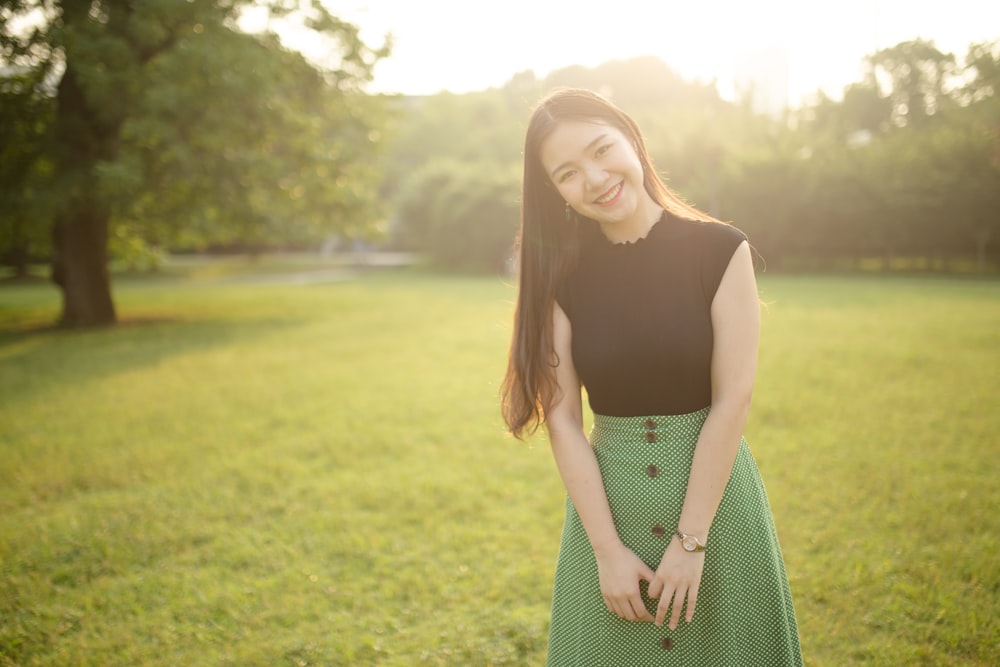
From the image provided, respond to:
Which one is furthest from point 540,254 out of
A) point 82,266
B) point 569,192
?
point 82,266

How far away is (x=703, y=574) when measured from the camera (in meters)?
1.66

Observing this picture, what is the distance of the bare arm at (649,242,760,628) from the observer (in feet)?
5.12

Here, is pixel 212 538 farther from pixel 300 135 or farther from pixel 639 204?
pixel 300 135

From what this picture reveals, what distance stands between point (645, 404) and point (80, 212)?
45.4 ft

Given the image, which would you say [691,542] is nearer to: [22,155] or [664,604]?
[664,604]

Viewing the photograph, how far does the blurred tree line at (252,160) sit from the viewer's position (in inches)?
440

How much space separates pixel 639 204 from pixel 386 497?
3.38 m

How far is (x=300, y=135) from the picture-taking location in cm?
1301

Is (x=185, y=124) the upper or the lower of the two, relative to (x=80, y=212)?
upper

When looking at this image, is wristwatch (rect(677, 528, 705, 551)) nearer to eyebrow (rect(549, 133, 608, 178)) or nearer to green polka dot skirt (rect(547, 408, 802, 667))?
green polka dot skirt (rect(547, 408, 802, 667))

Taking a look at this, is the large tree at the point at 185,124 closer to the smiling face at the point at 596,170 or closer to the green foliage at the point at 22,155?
the green foliage at the point at 22,155

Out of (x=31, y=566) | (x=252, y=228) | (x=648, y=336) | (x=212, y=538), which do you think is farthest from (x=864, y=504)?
(x=252, y=228)

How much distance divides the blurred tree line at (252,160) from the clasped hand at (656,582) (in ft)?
18.3

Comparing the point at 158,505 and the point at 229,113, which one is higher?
the point at 229,113
